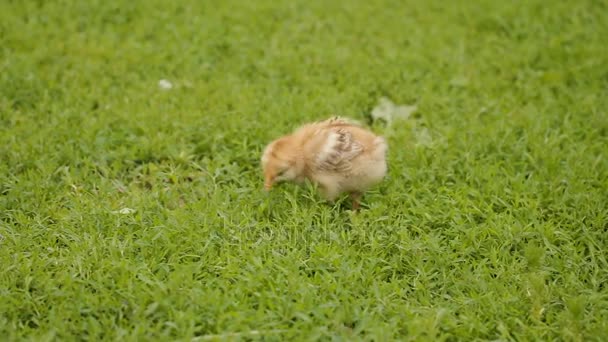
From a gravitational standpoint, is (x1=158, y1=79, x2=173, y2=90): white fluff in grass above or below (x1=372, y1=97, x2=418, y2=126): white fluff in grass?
above

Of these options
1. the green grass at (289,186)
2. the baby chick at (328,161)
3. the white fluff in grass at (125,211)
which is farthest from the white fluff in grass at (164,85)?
the baby chick at (328,161)

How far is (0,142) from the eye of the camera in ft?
16.5

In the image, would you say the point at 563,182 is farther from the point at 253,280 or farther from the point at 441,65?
the point at 253,280

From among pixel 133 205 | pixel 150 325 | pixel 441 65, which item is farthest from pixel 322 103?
pixel 150 325

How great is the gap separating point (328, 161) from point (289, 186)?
0.48 m

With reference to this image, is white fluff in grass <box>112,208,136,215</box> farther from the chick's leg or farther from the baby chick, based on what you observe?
the chick's leg

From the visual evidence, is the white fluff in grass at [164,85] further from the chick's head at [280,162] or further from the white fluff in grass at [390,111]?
the chick's head at [280,162]

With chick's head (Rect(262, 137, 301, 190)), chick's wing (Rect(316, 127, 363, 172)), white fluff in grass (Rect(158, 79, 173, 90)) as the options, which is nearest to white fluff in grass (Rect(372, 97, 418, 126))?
chick's wing (Rect(316, 127, 363, 172))

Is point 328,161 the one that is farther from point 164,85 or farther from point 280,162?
point 164,85

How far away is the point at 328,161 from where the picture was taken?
170 inches

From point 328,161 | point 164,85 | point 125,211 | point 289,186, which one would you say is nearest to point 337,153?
point 328,161

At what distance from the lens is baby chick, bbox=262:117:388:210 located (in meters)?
4.30

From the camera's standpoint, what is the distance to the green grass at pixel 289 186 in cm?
360

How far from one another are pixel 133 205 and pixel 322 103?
219 centimetres
